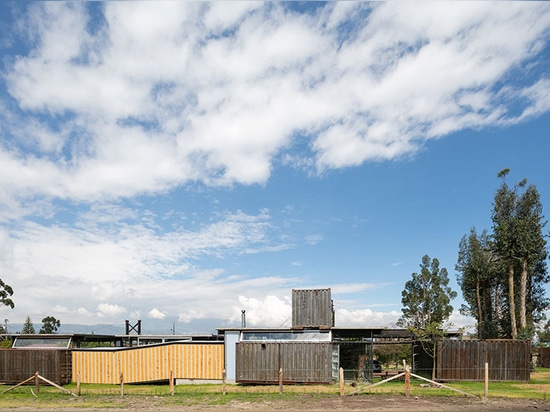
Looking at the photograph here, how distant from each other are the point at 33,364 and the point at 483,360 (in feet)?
94.5

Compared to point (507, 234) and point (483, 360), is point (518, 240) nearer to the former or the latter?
point (507, 234)

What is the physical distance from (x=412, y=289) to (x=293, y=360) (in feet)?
90.3

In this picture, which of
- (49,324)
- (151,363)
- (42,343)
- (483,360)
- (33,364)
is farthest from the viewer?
(49,324)

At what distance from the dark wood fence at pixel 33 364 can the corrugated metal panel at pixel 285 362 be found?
11341 millimetres

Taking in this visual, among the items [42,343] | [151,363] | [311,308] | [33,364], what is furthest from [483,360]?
[42,343]

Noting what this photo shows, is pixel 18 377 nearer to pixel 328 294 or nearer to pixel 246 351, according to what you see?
pixel 246 351

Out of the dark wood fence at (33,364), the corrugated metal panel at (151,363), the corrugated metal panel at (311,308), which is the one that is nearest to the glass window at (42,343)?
the corrugated metal panel at (151,363)

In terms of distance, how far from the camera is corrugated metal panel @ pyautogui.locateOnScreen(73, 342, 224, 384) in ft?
→ 96.5

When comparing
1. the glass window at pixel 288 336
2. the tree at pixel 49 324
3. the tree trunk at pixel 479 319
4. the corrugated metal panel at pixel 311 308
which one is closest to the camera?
the glass window at pixel 288 336

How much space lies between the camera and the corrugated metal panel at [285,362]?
27.6 m

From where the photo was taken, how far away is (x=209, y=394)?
2355 centimetres

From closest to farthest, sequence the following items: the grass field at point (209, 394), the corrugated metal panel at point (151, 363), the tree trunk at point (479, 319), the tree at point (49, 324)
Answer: the grass field at point (209, 394) < the corrugated metal panel at point (151, 363) < the tree trunk at point (479, 319) < the tree at point (49, 324)

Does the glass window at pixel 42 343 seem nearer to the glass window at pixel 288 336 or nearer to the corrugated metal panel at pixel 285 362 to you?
the corrugated metal panel at pixel 285 362

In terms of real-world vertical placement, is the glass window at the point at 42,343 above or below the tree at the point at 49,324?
above
